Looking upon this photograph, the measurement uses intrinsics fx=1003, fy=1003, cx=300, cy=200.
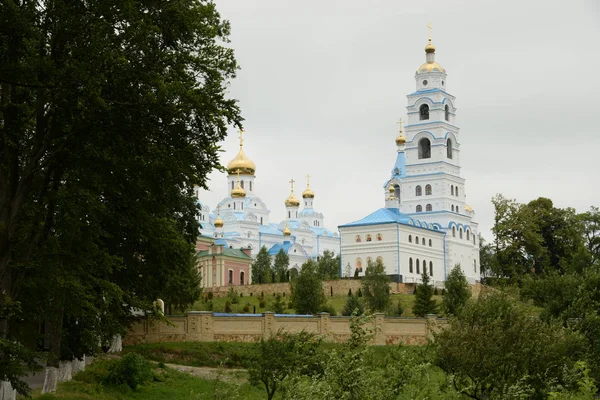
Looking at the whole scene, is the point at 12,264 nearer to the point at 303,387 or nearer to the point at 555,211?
the point at 303,387

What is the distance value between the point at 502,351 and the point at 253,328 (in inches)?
622

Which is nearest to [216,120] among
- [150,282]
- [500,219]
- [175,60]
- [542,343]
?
[175,60]

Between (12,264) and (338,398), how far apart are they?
7012 mm

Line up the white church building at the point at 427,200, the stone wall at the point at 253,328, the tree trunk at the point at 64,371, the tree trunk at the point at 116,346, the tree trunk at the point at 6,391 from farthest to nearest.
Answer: the white church building at the point at 427,200, the stone wall at the point at 253,328, the tree trunk at the point at 116,346, the tree trunk at the point at 64,371, the tree trunk at the point at 6,391

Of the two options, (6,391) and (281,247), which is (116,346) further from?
(281,247)

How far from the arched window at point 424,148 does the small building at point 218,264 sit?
17552mm

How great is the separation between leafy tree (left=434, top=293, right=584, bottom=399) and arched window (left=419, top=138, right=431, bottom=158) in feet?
196

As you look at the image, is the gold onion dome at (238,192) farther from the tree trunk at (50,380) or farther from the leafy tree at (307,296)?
the tree trunk at (50,380)

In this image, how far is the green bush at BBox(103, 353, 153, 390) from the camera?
26203mm

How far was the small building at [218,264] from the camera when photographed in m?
76.1

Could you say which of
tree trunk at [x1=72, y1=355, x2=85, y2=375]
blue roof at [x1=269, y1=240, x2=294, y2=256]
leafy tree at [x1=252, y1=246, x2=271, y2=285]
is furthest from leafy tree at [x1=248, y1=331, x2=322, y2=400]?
blue roof at [x1=269, y1=240, x2=294, y2=256]

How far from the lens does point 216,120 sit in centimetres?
1836

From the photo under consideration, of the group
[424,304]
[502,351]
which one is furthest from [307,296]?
[502,351]

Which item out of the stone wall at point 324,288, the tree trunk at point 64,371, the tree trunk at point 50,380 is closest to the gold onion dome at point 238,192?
the stone wall at point 324,288
